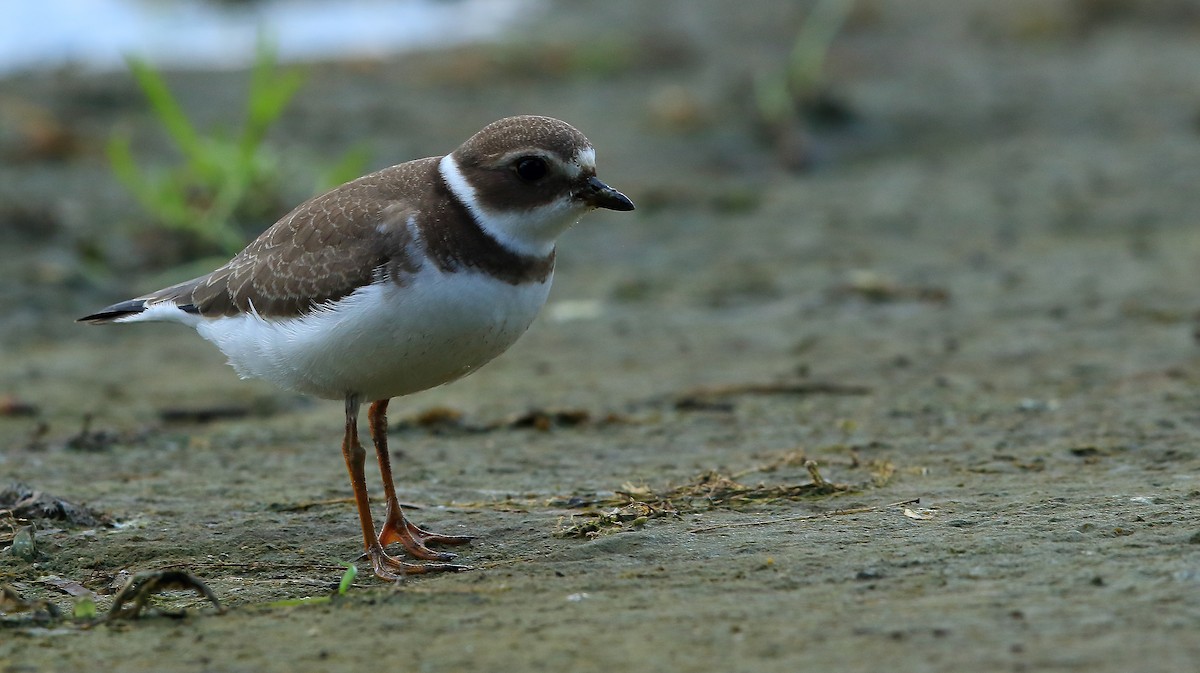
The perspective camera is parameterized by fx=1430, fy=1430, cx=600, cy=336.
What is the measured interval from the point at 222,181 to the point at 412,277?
588 cm

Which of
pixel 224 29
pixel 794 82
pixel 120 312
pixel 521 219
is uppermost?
pixel 224 29

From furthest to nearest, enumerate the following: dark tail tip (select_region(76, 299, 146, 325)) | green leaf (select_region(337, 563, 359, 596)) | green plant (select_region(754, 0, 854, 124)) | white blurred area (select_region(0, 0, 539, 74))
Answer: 1. white blurred area (select_region(0, 0, 539, 74))
2. green plant (select_region(754, 0, 854, 124))
3. dark tail tip (select_region(76, 299, 146, 325))
4. green leaf (select_region(337, 563, 359, 596))

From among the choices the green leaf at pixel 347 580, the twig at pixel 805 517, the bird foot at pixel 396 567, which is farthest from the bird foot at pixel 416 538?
the twig at pixel 805 517

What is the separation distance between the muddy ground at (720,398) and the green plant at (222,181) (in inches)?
20.5

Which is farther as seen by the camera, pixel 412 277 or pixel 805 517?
pixel 805 517

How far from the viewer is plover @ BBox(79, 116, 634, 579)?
5020mm

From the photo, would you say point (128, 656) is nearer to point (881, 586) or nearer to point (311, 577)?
point (311, 577)

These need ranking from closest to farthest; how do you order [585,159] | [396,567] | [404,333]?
[404,333] → [396,567] → [585,159]

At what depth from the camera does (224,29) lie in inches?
755

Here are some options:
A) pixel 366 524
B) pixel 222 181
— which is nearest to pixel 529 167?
pixel 366 524

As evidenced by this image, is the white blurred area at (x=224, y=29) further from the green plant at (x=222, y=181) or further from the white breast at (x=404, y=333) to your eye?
the white breast at (x=404, y=333)

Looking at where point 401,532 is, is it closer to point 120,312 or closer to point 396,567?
point 396,567

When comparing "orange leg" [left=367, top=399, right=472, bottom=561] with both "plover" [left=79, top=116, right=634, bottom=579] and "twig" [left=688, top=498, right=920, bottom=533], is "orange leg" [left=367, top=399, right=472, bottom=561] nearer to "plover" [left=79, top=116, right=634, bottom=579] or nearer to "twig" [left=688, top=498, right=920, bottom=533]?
"plover" [left=79, top=116, right=634, bottom=579]

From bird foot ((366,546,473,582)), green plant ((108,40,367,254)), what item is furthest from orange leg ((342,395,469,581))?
green plant ((108,40,367,254))
